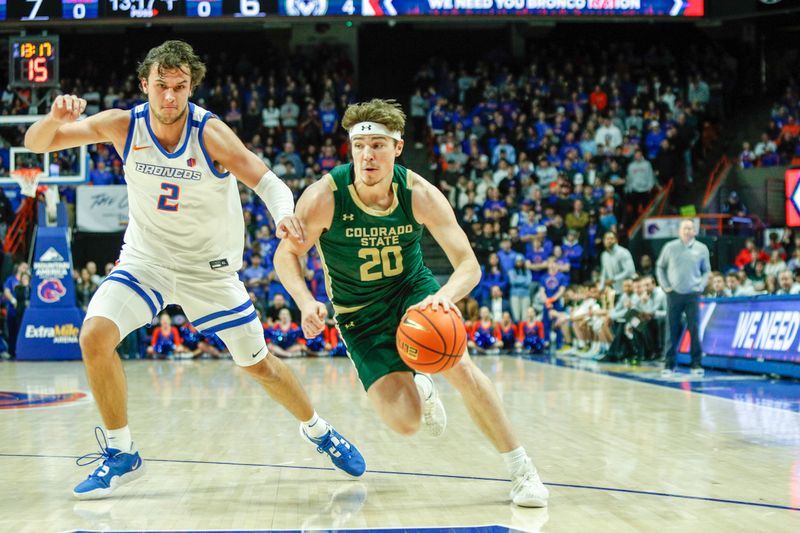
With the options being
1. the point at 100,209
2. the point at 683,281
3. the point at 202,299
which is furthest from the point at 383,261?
the point at 100,209

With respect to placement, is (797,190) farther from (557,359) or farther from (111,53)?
(111,53)

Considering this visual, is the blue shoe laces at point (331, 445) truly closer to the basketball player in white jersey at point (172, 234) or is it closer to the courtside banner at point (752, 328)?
the basketball player in white jersey at point (172, 234)

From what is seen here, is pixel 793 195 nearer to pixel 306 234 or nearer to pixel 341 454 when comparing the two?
pixel 341 454

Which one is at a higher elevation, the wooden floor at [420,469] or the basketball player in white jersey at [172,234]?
the basketball player in white jersey at [172,234]

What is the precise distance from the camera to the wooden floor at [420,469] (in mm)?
3812

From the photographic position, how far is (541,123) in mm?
20766

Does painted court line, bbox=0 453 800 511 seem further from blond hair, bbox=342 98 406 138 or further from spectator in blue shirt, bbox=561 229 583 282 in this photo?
spectator in blue shirt, bbox=561 229 583 282

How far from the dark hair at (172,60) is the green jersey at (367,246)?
86 cm

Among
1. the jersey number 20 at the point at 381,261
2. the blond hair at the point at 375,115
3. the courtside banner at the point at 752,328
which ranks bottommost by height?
the courtside banner at the point at 752,328

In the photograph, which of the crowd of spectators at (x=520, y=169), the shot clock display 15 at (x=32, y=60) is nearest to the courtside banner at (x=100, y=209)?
the crowd of spectators at (x=520, y=169)

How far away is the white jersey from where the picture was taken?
454cm

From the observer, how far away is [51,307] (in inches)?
588

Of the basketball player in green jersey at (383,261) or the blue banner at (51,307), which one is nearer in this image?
the basketball player in green jersey at (383,261)

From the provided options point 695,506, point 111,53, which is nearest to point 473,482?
point 695,506
